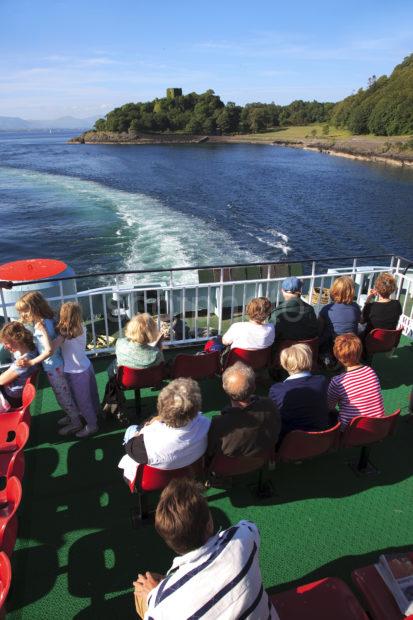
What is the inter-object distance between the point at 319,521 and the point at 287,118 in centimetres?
16554

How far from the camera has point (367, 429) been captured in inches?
126

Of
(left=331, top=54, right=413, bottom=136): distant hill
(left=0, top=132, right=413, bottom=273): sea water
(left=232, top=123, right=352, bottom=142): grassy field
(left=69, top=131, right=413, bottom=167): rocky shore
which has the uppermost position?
(left=331, top=54, right=413, bottom=136): distant hill

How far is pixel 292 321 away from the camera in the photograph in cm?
451

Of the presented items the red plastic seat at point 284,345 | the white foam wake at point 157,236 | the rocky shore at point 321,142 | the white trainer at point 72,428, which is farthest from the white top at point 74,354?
the rocky shore at point 321,142

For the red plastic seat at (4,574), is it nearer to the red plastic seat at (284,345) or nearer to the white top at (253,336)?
the white top at (253,336)

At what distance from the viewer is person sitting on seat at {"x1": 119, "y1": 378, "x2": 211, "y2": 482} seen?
258cm

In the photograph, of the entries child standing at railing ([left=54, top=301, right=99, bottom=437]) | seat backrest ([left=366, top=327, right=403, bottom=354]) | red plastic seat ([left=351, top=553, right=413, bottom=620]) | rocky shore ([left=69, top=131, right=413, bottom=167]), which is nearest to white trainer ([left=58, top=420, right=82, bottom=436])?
child standing at railing ([left=54, top=301, right=99, bottom=437])

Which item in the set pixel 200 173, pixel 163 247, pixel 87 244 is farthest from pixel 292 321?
pixel 200 173

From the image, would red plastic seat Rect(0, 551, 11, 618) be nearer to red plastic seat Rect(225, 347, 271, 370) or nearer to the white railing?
red plastic seat Rect(225, 347, 271, 370)

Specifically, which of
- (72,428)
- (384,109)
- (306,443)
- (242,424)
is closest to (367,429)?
(306,443)

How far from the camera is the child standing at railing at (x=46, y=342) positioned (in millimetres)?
3617

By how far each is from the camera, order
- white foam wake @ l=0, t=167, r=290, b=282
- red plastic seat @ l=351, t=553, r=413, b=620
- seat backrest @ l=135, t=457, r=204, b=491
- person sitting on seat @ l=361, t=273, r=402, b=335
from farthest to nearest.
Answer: white foam wake @ l=0, t=167, r=290, b=282
person sitting on seat @ l=361, t=273, r=402, b=335
seat backrest @ l=135, t=457, r=204, b=491
red plastic seat @ l=351, t=553, r=413, b=620

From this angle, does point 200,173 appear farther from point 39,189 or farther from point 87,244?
point 87,244

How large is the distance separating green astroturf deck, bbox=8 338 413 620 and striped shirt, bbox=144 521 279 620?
3.86ft
